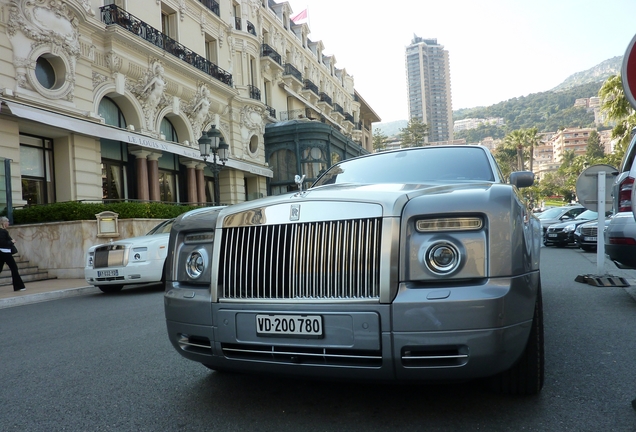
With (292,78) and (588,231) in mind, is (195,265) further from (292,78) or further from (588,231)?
(292,78)

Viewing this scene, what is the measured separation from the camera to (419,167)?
3947 mm

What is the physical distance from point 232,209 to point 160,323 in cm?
329

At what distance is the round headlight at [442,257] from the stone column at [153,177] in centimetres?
1962

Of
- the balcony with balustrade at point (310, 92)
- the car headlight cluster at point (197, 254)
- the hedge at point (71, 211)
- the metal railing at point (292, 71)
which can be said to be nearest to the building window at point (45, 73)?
the hedge at point (71, 211)

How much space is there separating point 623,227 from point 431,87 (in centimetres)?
17401

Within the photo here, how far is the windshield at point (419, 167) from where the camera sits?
148 inches

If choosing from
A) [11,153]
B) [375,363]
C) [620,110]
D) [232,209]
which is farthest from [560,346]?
[620,110]

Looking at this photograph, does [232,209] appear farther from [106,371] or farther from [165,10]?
[165,10]

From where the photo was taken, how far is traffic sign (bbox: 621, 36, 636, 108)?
130 inches

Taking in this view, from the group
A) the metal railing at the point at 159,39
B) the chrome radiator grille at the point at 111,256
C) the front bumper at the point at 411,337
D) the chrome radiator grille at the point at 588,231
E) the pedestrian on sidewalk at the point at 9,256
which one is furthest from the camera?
the metal railing at the point at 159,39

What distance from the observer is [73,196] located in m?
16.6

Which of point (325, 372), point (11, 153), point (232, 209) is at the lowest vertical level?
point (325, 372)

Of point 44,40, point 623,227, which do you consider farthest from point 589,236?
point 44,40

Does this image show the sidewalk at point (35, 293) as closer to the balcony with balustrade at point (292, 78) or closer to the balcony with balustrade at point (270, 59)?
the balcony with balustrade at point (270, 59)
